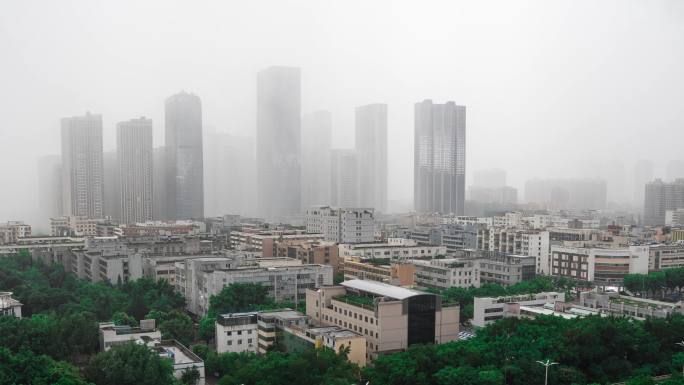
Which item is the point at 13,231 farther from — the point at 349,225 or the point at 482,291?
the point at 482,291

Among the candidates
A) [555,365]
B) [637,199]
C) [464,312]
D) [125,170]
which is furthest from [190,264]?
[637,199]

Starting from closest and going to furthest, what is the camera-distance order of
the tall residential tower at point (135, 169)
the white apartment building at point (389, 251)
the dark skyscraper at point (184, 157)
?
1. the white apartment building at point (389, 251)
2. the tall residential tower at point (135, 169)
3. the dark skyscraper at point (184, 157)

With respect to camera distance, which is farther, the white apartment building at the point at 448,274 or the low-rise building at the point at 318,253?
the low-rise building at the point at 318,253

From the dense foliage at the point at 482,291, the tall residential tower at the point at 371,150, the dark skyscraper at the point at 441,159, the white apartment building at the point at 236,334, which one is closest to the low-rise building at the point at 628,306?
the dense foliage at the point at 482,291

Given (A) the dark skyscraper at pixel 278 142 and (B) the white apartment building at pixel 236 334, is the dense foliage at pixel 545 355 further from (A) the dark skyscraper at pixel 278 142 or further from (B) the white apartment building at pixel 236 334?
(A) the dark skyscraper at pixel 278 142

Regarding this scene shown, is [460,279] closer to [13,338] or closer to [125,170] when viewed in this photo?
[13,338]

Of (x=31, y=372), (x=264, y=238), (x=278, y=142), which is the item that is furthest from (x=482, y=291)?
(x=278, y=142)

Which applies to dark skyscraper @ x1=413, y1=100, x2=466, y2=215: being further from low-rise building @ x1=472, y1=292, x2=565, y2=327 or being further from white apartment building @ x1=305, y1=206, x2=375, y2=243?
low-rise building @ x1=472, y1=292, x2=565, y2=327
